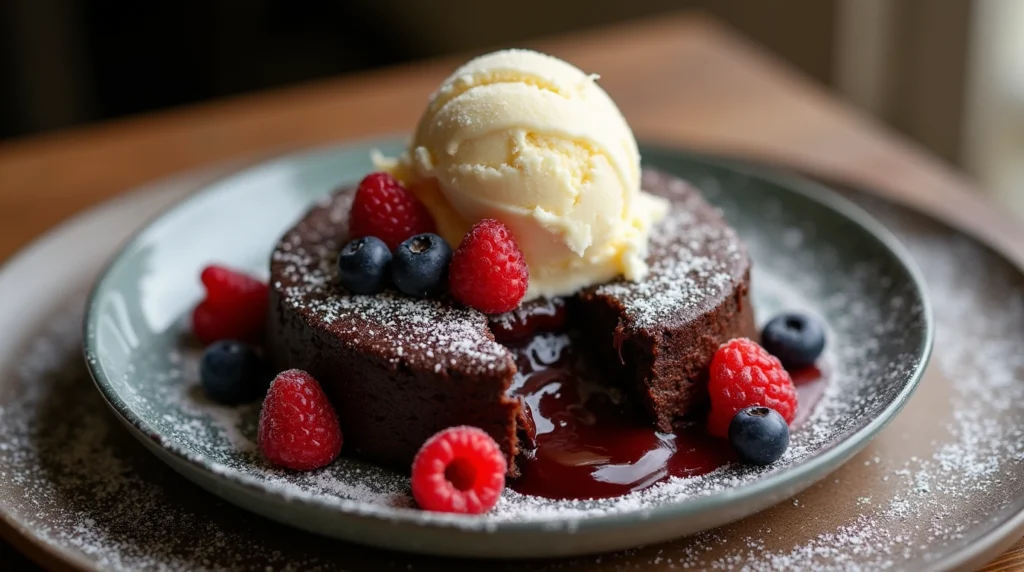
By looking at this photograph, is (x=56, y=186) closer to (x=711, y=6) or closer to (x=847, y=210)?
(x=847, y=210)

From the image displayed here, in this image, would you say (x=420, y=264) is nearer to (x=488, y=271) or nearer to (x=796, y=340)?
(x=488, y=271)

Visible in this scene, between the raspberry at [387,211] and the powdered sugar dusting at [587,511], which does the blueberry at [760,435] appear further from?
the raspberry at [387,211]

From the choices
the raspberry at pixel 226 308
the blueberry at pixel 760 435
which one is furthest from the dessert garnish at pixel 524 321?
the raspberry at pixel 226 308

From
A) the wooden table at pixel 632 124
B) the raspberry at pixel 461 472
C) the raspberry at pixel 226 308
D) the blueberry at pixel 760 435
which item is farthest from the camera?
the wooden table at pixel 632 124

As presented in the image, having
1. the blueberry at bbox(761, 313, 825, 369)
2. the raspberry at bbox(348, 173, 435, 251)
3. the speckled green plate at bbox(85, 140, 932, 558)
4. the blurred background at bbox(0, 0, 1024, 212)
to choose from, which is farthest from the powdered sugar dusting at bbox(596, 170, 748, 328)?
the blurred background at bbox(0, 0, 1024, 212)

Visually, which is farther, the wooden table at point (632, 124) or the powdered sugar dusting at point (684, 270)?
the wooden table at point (632, 124)

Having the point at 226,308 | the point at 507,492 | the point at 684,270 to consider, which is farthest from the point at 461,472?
the point at 226,308
